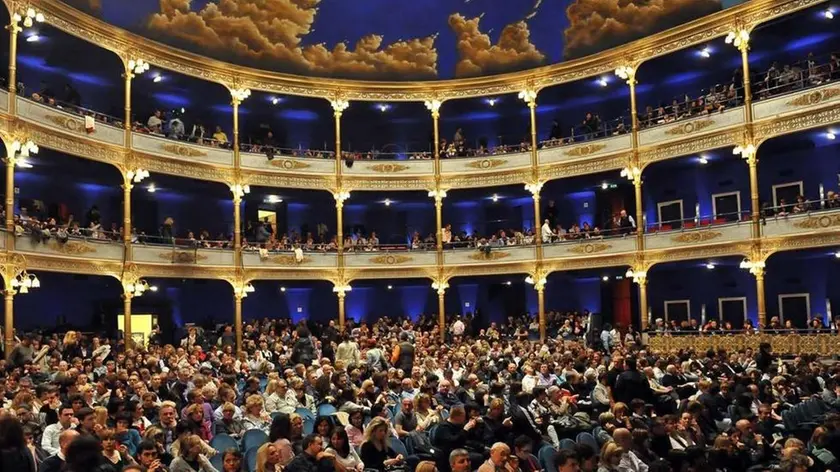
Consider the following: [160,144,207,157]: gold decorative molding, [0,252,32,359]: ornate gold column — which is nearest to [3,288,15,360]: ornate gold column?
[0,252,32,359]: ornate gold column

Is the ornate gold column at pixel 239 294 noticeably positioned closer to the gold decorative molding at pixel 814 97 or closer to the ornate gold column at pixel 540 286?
the ornate gold column at pixel 540 286

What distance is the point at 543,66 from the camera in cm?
3269

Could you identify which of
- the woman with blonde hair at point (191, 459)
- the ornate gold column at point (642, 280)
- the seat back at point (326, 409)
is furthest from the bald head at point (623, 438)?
the ornate gold column at point (642, 280)

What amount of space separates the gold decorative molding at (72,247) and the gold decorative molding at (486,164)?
15.4 meters

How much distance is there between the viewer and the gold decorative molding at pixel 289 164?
103 ft

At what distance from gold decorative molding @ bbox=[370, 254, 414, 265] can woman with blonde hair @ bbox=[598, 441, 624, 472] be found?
24.6m

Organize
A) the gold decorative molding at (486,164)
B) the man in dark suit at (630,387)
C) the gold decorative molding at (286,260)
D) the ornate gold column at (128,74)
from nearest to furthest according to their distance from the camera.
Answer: the man in dark suit at (630,387)
the ornate gold column at (128,74)
the gold decorative molding at (286,260)
the gold decorative molding at (486,164)

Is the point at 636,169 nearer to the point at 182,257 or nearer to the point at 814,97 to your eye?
the point at 814,97

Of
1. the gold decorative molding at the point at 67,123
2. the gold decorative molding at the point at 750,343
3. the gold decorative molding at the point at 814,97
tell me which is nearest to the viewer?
the gold decorative molding at the point at 750,343

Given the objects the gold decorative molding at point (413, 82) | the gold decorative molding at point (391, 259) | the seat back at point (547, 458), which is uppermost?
the gold decorative molding at point (413, 82)

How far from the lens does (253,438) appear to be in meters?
9.50

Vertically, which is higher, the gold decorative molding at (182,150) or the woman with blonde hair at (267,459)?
the gold decorative molding at (182,150)

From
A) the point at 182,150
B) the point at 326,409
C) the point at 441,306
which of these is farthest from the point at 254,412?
the point at 441,306

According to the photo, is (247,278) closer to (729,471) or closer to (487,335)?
(487,335)
